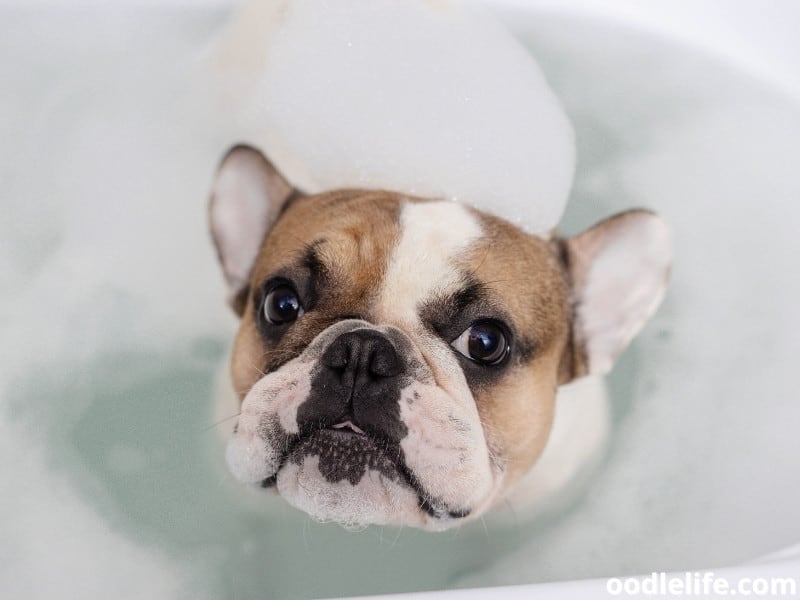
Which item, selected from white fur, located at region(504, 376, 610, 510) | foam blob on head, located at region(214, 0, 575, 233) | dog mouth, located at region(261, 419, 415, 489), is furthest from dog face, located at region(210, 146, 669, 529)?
foam blob on head, located at region(214, 0, 575, 233)

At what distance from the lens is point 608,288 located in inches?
70.0

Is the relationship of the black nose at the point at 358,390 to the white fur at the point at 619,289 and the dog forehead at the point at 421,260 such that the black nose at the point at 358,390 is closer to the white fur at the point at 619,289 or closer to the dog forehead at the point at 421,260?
the dog forehead at the point at 421,260

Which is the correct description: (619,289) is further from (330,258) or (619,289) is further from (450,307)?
(330,258)

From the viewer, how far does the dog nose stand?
50.7 inches

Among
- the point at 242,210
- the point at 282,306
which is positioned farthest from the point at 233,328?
the point at 282,306

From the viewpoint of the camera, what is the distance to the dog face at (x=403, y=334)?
4.25ft

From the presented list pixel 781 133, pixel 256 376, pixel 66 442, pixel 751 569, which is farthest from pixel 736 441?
pixel 66 442

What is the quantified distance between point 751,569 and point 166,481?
4.30 feet

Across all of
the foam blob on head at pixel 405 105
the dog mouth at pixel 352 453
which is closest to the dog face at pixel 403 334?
the dog mouth at pixel 352 453

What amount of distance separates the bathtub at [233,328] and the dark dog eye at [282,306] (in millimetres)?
560

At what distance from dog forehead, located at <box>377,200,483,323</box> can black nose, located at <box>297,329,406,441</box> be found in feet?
0.60

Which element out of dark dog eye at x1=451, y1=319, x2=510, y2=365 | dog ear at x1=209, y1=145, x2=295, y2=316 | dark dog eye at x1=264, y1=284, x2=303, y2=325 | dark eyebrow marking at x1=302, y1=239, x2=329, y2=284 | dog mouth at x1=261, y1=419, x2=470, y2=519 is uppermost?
dog ear at x1=209, y1=145, x2=295, y2=316

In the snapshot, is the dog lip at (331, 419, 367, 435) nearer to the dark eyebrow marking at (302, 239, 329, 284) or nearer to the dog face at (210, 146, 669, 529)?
the dog face at (210, 146, 669, 529)

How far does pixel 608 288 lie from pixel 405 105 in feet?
2.39
